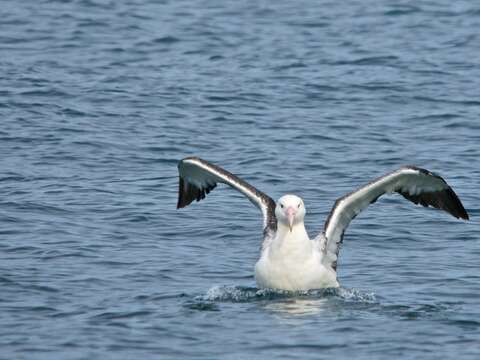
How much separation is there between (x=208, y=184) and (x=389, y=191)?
268cm

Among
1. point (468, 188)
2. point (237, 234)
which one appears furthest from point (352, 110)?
point (237, 234)

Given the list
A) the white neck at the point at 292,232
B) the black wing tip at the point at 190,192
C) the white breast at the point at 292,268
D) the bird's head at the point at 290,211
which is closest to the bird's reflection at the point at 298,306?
the white breast at the point at 292,268

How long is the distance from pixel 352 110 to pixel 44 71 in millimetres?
7032

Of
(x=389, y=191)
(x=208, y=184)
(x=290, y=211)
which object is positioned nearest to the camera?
(x=290, y=211)

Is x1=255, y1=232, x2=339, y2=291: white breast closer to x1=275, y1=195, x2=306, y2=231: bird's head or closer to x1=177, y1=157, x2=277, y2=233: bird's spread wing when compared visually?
x1=275, y1=195, x2=306, y2=231: bird's head

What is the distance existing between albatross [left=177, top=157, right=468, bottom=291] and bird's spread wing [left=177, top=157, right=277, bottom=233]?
0.01 meters

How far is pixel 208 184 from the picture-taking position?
59.9 ft

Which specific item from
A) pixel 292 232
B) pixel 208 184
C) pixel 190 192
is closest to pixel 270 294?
pixel 292 232

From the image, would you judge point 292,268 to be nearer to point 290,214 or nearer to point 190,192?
point 290,214

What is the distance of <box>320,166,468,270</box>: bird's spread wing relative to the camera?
16.3 meters

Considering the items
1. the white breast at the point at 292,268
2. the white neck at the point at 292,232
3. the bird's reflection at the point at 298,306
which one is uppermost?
the white neck at the point at 292,232

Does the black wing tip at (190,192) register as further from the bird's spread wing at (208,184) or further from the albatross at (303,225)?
the albatross at (303,225)

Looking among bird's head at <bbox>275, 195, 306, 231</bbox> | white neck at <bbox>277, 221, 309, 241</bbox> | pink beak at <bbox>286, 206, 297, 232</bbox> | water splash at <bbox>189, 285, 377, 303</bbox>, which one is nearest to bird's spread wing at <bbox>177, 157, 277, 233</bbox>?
white neck at <bbox>277, 221, 309, 241</bbox>

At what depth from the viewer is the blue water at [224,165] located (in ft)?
47.3
